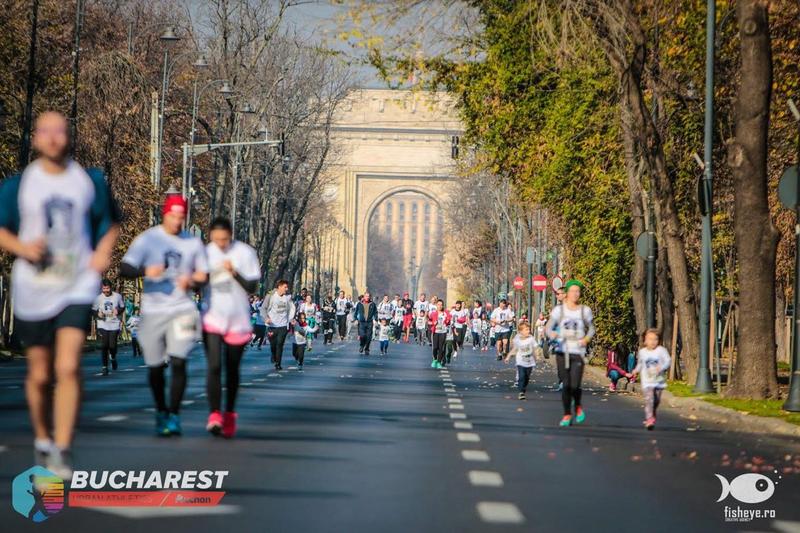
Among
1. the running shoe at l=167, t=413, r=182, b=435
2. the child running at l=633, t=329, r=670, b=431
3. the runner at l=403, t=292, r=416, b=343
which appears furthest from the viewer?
the runner at l=403, t=292, r=416, b=343

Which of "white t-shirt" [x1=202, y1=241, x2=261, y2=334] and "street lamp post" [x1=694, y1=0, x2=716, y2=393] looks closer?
"white t-shirt" [x1=202, y1=241, x2=261, y2=334]

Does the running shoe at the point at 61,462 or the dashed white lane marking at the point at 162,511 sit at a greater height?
the running shoe at the point at 61,462

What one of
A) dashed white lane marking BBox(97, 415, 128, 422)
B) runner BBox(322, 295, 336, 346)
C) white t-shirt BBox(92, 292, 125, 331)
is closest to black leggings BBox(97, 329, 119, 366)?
white t-shirt BBox(92, 292, 125, 331)

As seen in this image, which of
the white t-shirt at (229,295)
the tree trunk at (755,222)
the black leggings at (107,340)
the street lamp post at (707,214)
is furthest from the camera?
the black leggings at (107,340)

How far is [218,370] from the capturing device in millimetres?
14812

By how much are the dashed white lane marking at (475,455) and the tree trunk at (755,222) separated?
1119 centimetres

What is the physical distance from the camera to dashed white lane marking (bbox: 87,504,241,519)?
9.28 metres

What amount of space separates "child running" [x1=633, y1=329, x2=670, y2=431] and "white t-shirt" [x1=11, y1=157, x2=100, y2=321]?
35.0 ft

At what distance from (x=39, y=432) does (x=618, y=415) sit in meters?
13.5

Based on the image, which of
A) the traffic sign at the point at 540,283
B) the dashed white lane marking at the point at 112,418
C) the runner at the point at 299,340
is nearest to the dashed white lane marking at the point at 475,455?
the dashed white lane marking at the point at 112,418

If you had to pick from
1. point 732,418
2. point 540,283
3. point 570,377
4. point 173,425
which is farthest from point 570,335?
point 540,283

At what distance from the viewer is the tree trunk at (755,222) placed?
2506 cm

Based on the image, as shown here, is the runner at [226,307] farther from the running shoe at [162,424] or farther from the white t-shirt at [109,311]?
the white t-shirt at [109,311]

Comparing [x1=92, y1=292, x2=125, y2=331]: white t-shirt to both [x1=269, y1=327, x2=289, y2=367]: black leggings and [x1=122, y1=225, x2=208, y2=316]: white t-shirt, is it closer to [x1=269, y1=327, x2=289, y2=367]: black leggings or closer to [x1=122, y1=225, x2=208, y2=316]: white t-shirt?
[x1=269, y1=327, x2=289, y2=367]: black leggings
